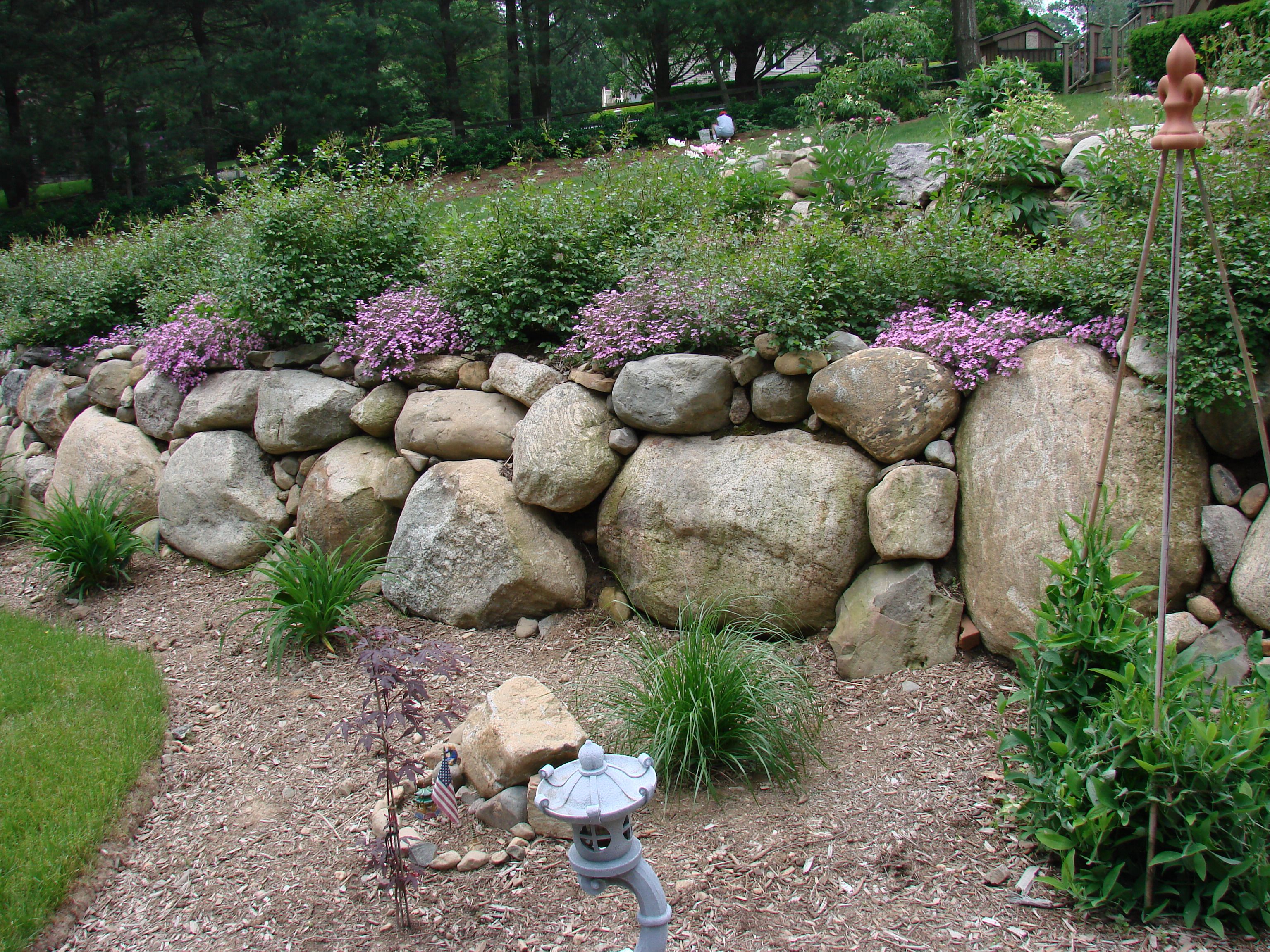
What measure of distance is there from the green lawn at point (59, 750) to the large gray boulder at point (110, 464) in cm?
132

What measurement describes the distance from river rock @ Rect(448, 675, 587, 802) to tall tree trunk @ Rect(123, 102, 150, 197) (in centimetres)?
1743

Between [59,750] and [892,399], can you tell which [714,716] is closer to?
[892,399]

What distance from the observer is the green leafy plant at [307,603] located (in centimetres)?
415

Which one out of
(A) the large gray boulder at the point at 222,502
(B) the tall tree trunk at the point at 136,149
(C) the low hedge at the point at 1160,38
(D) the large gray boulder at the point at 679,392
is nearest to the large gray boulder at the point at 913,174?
(D) the large gray boulder at the point at 679,392

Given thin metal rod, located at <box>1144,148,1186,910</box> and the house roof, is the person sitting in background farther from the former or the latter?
the house roof

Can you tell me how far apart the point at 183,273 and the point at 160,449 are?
5.47ft

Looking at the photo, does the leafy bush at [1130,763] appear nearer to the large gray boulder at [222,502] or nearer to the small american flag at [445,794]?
the small american flag at [445,794]

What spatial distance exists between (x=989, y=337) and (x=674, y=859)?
8.20 ft

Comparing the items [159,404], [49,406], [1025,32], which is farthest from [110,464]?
[1025,32]

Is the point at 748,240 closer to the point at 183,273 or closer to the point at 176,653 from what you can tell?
the point at 176,653

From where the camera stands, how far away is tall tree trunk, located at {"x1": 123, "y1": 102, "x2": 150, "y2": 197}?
1633cm

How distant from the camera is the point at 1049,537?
3.26m

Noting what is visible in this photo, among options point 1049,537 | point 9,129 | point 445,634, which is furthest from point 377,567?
point 9,129

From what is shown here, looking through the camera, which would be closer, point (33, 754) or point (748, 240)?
point (33, 754)
